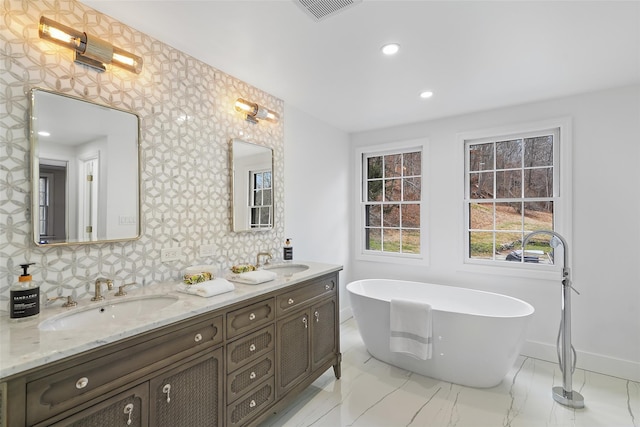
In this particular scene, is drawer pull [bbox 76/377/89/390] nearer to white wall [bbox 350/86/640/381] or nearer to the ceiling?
the ceiling

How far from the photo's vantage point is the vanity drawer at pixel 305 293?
2.05m

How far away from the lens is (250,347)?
1809 millimetres

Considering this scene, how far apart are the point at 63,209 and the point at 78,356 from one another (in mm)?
840

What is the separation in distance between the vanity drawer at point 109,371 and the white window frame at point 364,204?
280 cm

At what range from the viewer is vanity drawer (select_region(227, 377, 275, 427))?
170 centimetres

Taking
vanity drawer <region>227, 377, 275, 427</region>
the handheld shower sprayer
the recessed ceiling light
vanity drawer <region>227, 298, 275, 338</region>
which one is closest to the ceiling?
the recessed ceiling light

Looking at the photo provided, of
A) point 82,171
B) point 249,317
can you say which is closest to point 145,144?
point 82,171

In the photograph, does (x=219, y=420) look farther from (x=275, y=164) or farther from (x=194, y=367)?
(x=275, y=164)

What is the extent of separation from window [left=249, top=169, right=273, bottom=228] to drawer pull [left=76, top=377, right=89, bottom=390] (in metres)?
1.62

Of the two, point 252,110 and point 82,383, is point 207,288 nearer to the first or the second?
point 82,383

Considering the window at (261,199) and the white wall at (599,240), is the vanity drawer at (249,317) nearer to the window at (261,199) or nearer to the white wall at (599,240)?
the window at (261,199)

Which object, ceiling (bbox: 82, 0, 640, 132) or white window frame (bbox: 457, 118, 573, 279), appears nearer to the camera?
ceiling (bbox: 82, 0, 640, 132)

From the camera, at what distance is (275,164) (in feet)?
9.53

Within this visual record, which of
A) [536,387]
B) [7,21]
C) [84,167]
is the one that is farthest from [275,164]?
[536,387]
